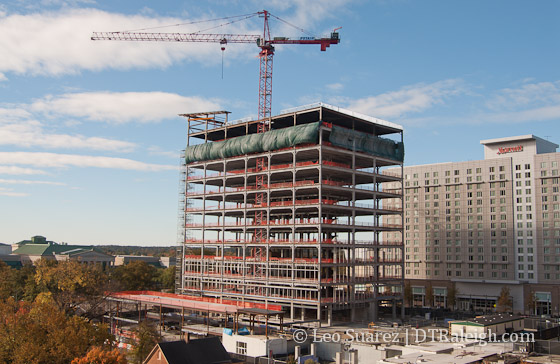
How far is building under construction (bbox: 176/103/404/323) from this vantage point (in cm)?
9888

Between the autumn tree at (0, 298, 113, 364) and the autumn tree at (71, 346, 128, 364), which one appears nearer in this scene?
the autumn tree at (71, 346, 128, 364)

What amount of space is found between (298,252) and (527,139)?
74.8 m

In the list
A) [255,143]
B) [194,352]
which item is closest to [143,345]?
[194,352]

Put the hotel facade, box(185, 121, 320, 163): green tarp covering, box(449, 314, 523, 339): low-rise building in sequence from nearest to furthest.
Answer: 1. box(449, 314, 523, 339): low-rise building
2. box(185, 121, 320, 163): green tarp covering
3. the hotel facade

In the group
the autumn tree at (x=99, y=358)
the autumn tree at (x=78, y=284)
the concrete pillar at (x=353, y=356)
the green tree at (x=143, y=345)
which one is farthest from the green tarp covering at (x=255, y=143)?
the autumn tree at (x=99, y=358)

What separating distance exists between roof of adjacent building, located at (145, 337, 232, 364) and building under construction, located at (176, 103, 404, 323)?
1466 inches

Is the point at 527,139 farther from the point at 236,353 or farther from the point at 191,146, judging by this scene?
the point at 236,353

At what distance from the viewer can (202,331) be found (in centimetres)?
8144

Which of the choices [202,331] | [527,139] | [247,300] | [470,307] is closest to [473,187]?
[527,139]

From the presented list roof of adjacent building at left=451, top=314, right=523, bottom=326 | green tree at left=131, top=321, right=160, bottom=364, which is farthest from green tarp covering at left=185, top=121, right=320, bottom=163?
green tree at left=131, top=321, right=160, bottom=364

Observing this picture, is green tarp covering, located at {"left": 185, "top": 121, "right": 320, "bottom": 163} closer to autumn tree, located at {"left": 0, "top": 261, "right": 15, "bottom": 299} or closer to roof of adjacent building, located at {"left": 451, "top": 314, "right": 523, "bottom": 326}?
roof of adjacent building, located at {"left": 451, "top": 314, "right": 523, "bottom": 326}

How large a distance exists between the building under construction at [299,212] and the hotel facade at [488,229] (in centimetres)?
4295

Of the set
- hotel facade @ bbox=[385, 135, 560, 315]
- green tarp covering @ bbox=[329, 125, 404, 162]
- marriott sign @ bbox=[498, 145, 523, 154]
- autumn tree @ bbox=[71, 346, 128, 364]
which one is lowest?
autumn tree @ bbox=[71, 346, 128, 364]

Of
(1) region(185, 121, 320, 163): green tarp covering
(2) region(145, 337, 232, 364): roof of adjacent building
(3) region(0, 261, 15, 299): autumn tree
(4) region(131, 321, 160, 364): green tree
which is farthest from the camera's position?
(3) region(0, 261, 15, 299): autumn tree
